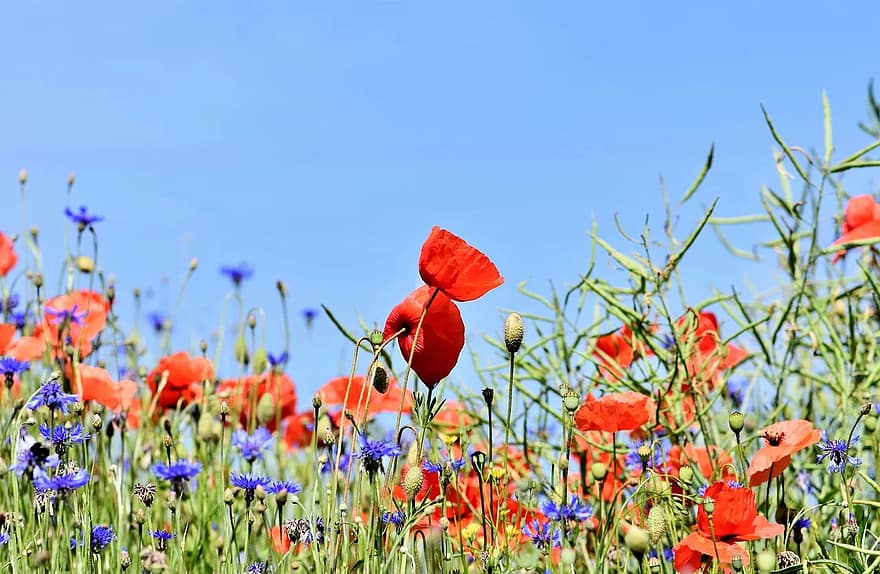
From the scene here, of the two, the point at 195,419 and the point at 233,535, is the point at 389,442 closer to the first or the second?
the point at 233,535

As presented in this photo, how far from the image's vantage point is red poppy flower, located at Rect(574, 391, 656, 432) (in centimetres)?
130

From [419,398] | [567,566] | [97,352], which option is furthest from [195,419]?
[567,566]

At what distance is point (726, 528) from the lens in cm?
122

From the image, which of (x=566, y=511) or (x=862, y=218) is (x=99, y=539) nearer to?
(x=566, y=511)

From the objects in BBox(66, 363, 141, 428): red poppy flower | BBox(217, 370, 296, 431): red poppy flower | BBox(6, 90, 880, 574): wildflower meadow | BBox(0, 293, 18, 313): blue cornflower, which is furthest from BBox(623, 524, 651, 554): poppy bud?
BBox(0, 293, 18, 313): blue cornflower

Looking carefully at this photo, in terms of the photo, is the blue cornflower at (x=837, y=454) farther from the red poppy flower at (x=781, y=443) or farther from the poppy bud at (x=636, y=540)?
the poppy bud at (x=636, y=540)

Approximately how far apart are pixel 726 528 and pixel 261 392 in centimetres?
134

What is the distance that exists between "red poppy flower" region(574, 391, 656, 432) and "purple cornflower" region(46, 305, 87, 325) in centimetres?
120

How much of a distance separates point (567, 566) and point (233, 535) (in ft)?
1.27

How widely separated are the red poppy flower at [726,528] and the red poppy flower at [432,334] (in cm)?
34

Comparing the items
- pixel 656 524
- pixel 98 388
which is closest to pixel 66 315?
pixel 98 388

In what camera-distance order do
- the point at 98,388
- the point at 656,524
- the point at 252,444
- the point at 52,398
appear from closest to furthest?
1. the point at 656,524
2. the point at 52,398
3. the point at 252,444
4. the point at 98,388

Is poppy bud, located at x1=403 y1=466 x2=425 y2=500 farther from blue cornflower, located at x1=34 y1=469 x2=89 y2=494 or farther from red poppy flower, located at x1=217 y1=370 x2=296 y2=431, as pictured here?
red poppy flower, located at x1=217 y1=370 x2=296 y2=431

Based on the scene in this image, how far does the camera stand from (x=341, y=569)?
122 cm
